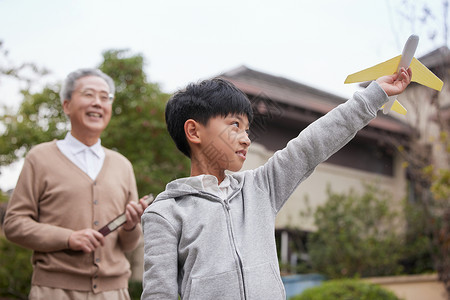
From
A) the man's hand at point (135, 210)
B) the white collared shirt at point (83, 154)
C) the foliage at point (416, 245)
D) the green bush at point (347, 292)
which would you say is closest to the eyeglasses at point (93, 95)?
the white collared shirt at point (83, 154)

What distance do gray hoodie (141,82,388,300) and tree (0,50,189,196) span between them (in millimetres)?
5993

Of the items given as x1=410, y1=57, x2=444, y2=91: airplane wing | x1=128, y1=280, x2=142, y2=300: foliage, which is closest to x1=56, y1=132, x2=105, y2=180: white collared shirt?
x1=410, y1=57, x2=444, y2=91: airplane wing

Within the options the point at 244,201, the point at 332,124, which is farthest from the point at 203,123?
the point at 332,124

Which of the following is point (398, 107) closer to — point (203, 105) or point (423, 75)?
point (423, 75)

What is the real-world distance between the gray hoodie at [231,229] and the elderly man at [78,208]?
3.14 ft

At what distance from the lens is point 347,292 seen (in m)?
6.08

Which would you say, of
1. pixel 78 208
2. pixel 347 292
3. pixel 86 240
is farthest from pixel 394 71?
pixel 347 292

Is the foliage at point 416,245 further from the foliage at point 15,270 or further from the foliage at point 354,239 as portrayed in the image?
the foliage at point 15,270

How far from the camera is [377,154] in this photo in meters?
11.6

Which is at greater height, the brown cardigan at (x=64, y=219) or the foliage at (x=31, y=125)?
the foliage at (x=31, y=125)

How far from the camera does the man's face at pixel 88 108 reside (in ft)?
10.3

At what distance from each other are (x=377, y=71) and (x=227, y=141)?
567 mm

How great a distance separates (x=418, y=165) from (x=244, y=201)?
6.57 meters

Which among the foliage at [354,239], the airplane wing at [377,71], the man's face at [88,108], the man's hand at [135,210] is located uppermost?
the man's face at [88,108]
